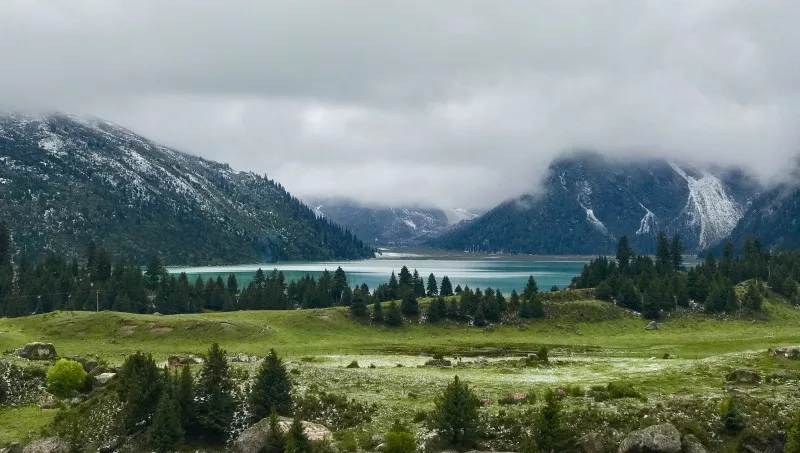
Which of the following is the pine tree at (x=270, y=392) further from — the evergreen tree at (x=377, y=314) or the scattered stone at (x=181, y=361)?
the evergreen tree at (x=377, y=314)

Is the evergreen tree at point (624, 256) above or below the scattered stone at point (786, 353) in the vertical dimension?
above

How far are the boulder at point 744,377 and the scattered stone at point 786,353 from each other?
53.3 ft

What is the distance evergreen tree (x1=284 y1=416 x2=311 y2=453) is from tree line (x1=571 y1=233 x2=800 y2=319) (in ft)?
341

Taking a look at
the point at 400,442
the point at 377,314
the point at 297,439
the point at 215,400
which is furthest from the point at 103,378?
the point at 377,314

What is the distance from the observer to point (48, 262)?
17300 centimetres

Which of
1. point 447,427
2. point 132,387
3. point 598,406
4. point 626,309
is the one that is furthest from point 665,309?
point 132,387

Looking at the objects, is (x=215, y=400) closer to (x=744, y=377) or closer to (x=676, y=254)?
Answer: (x=744, y=377)

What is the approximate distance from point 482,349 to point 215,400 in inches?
2206

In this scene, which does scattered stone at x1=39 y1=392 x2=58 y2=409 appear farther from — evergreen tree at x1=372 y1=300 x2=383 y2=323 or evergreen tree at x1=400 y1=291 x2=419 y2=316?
evergreen tree at x1=400 y1=291 x2=419 y2=316

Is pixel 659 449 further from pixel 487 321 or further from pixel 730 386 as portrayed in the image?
pixel 487 321

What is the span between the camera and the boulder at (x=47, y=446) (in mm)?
42031

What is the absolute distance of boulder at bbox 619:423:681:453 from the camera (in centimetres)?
3684

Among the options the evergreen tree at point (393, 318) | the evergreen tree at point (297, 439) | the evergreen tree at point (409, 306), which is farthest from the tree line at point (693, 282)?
the evergreen tree at point (297, 439)

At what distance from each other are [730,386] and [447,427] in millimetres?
26211
